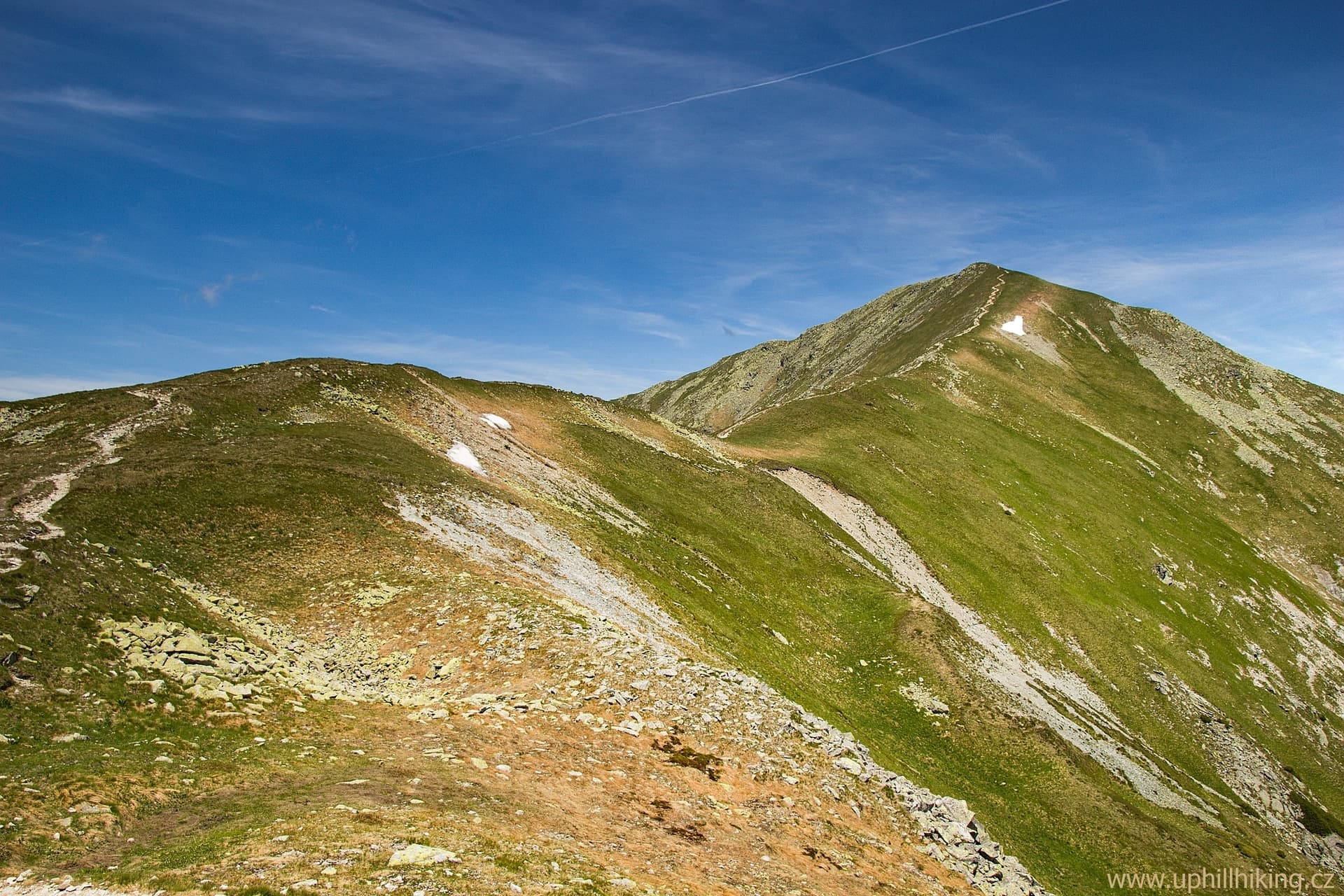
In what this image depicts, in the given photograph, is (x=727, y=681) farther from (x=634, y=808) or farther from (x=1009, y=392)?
(x=1009, y=392)

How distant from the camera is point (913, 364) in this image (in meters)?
132

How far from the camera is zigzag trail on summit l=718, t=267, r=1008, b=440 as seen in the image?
368ft

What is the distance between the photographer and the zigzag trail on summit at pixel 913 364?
11212cm

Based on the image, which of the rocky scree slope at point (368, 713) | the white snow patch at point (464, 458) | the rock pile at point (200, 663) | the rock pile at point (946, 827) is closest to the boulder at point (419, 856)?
the rocky scree slope at point (368, 713)

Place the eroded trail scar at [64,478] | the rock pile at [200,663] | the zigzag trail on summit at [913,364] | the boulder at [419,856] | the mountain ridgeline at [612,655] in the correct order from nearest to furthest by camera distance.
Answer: the boulder at [419,856], the mountain ridgeline at [612,655], the rock pile at [200,663], the eroded trail scar at [64,478], the zigzag trail on summit at [913,364]

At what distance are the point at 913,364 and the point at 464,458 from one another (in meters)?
103

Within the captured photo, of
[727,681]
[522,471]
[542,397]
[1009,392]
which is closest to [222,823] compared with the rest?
[727,681]

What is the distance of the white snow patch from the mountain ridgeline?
5.38 ft

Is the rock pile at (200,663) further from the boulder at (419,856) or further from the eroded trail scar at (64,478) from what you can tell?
the boulder at (419,856)

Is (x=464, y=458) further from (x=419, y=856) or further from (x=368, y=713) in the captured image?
(x=419, y=856)

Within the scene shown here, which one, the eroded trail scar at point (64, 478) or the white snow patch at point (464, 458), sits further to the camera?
the white snow patch at point (464, 458)

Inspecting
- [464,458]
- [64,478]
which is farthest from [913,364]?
[64,478]

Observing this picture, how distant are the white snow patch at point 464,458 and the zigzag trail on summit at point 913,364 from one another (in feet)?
156

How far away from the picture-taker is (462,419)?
201 ft
